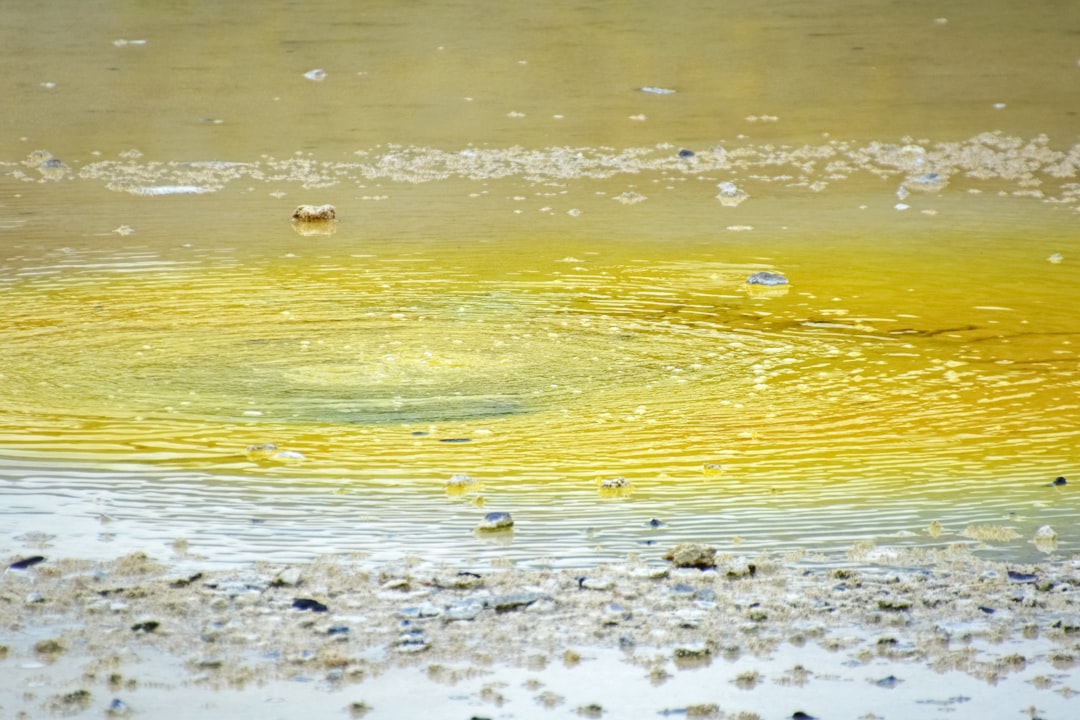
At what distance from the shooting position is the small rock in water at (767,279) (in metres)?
7.16

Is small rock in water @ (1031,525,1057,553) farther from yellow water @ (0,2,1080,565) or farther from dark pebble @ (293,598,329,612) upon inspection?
dark pebble @ (293,598,329,612)

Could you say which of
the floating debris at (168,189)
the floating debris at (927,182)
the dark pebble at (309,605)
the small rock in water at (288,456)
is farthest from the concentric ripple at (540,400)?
the floating debris at (927,182)

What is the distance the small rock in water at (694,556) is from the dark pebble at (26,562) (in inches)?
56.8

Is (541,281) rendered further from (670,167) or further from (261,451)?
(670,167)

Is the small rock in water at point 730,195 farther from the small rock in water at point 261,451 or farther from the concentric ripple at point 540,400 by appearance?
the small rock in water at point 261,451

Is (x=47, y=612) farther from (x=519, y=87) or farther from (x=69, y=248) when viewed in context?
(x=519, y=87)

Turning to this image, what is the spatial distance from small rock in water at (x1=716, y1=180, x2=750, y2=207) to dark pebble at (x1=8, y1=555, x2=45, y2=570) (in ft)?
20.5

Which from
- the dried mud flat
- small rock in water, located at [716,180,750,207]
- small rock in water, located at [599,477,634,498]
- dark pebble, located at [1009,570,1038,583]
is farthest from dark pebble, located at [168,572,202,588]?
small rock in water, located at [716,180,750,207]

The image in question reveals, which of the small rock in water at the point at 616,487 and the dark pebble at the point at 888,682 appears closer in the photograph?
the dark pebble at the point at 888,682

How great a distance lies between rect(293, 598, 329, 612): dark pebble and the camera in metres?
3.44

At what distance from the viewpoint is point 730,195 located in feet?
31.9

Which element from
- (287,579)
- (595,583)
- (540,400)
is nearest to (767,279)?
(540,400)

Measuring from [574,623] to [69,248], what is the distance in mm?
5495

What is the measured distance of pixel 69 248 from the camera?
26.9 feet
